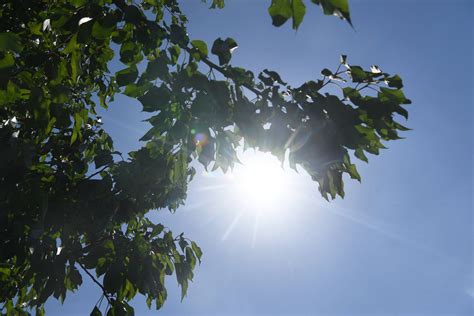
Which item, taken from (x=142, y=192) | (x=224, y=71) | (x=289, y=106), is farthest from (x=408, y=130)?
(x=142, y=192)

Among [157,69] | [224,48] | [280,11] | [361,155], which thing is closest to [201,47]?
[224,48]

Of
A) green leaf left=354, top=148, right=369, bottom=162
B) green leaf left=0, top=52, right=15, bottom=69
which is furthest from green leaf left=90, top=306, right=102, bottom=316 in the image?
green leaf left=354, top=148, right=369, bottom=162

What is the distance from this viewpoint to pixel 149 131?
2.24 m

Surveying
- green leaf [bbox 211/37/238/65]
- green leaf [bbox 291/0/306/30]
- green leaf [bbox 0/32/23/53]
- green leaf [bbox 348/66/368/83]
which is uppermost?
green leaf [bbox 348/66/368/83]

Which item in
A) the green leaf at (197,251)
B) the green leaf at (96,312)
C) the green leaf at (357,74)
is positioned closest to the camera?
the green leaf at (357,74)

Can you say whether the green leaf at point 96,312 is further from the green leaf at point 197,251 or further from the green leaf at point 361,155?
the green leaf at point 361,155

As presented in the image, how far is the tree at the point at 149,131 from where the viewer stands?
1.84 meters

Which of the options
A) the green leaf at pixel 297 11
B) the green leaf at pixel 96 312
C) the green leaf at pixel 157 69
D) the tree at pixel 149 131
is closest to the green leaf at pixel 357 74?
the tree at pixel 149 131

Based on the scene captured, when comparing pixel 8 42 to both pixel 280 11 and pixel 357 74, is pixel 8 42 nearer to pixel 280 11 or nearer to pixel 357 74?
pixel 280 11

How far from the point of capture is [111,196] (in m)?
3.08

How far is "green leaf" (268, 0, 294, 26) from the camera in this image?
4.71 ft

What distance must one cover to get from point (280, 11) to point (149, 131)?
117cm

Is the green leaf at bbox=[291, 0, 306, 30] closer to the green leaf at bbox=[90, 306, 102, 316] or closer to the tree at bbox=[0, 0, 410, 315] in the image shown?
the tree at bbox=[0, 0, 410, 315]

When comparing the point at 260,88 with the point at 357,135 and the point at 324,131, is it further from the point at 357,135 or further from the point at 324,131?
the point at 357,135
